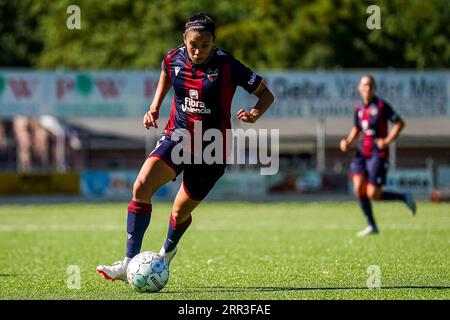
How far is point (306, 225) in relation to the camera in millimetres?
18922

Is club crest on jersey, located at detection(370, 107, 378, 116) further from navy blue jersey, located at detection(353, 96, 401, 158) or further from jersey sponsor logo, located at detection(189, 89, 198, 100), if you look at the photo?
jersey sponsor logo, located at detection(189, 89, 198, 100)

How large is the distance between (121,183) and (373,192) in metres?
16.5

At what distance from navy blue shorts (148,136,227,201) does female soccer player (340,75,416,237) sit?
691cm

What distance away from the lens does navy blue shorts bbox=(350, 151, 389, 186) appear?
15969 millimetres

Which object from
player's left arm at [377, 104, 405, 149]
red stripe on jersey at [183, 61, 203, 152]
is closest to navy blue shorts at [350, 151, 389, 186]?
player's left arm at [377, 104, 405, 149]

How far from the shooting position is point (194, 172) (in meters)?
9.08

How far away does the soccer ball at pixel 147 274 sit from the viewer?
8335 mm

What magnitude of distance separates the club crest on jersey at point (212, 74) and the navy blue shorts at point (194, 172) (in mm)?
675

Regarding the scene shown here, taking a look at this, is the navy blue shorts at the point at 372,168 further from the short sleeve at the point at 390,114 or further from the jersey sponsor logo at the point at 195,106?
the jersey sponsor logo at the point at 195,106

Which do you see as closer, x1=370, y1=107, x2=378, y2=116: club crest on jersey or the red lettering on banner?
x1=370, y1=107, x2=378, y2=116: club crest on jersey

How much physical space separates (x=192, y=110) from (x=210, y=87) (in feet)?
0.89

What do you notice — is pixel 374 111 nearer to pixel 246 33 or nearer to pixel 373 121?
pixel 373 121

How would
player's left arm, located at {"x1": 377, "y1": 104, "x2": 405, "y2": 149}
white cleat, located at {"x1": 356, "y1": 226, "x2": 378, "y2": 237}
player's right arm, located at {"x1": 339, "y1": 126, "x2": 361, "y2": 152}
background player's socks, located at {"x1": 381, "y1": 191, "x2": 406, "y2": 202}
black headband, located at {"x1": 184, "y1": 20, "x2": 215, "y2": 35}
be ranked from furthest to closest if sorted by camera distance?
background player's socks, located at {"x1": 381, "y1": 191, "x2": 406, "y2": 202}, player's left arm, located at {"x1": 377, "y1": 104, "x2": 405, "y2": 149}, white cleat, located at {"x1": 356, "y1": 226, "x2": 378, "y2": 237}, player's right arm, located at {"x1": 339, "y1": 126, "x2": 361, "y2": 152}, black headband, located at {"x1": 184, "y1": 20, "x2": 215, "y2": 35}

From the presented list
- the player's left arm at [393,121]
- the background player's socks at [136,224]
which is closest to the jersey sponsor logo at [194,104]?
the background player's socks at [136,224]
